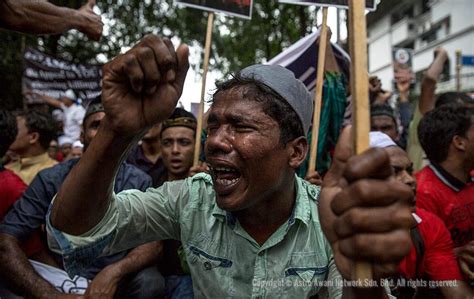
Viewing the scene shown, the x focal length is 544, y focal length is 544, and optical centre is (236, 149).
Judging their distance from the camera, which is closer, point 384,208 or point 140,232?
point 384,208

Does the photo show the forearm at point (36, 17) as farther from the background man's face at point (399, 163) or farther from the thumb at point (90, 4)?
the background man's face at point (399, 163)

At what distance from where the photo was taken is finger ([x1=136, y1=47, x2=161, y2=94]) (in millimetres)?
1559

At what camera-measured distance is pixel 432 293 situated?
2971 millimetres

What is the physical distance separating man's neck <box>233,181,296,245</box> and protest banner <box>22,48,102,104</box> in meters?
6.52

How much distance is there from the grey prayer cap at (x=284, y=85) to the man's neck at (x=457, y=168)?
5.14ft

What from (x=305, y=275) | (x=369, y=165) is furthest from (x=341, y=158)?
(x=305, y=275)

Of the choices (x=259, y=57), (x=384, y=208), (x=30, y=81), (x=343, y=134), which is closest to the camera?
(x=384, y=208)

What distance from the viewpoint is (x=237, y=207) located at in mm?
2133

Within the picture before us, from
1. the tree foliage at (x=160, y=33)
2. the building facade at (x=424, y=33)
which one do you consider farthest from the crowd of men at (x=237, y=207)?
the building facade at (x=424, y=33)

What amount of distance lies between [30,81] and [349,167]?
8.01 metres

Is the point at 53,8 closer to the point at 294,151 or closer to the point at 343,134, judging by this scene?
the point at 294,151

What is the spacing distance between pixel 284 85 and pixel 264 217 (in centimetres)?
56

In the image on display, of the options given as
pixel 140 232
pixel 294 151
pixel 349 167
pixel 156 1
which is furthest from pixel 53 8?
pixel 156 1

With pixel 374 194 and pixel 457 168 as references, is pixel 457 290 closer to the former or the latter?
pixel 457 168
